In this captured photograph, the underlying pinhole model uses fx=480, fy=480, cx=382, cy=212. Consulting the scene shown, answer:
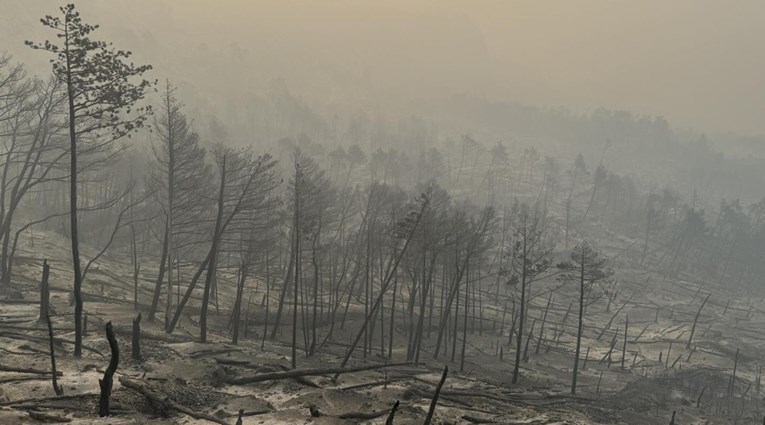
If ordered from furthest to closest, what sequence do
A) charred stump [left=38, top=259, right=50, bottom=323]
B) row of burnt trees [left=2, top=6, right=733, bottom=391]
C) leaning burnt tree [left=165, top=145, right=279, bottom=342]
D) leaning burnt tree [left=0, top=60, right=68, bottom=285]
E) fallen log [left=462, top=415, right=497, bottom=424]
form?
leaning burnt tree [left=0, top=60, right=68, bottom=285], leaning burnt tree [left=165, top=145, right=279, bottom=342], row of burnt trees [left=2, top=6, right=733, bottom=391], charred stump [left=38, top=259, right=50, bottom=323], fallen log [left=462, top=415, right=497, bottom=424]

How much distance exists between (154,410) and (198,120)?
125540 millimetres

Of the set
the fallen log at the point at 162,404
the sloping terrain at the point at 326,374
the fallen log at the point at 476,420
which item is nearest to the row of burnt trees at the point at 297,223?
the sloping terrain at the point at 326,374

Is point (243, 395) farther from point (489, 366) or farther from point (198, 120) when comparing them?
point (198, 120)

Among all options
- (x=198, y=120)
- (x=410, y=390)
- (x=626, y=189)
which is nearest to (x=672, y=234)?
(x=626, y=189)

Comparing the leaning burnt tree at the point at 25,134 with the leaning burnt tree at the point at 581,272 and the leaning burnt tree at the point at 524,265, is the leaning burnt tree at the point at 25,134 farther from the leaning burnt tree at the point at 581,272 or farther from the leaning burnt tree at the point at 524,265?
the leaning burnt tree at the point at 581,272

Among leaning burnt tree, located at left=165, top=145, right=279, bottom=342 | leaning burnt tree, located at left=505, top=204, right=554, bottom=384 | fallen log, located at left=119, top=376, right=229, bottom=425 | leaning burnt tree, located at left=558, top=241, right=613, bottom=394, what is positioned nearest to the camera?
fallen log, located at left=119, top=376, right=229, bottom=425

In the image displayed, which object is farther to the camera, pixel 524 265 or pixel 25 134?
pixel 524 265

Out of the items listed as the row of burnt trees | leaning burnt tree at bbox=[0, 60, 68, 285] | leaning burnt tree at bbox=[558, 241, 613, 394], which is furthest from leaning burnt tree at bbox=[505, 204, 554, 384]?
leaning burnt tree at bbox=[0, 60, 68, 285]

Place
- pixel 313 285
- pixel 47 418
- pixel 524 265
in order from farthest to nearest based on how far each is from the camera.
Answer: pixel 313 285, pixel 524 265, pixel 47 418

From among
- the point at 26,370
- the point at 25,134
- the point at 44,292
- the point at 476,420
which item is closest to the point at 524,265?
the point at 476,420

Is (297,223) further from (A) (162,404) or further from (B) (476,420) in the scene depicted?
Result: (A) (162,404)

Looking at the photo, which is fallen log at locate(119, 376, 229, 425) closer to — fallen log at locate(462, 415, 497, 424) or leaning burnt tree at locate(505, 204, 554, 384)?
fallen log at locate(462, 415, 497, 424)

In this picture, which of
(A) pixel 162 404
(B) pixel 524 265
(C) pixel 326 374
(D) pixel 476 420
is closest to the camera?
(A) pixel 162 404

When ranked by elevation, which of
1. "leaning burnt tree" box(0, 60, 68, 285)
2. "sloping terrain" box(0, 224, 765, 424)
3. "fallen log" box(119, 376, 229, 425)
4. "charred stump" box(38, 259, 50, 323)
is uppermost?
"leaning burnt tree" box(0, 60, 68, 285)
